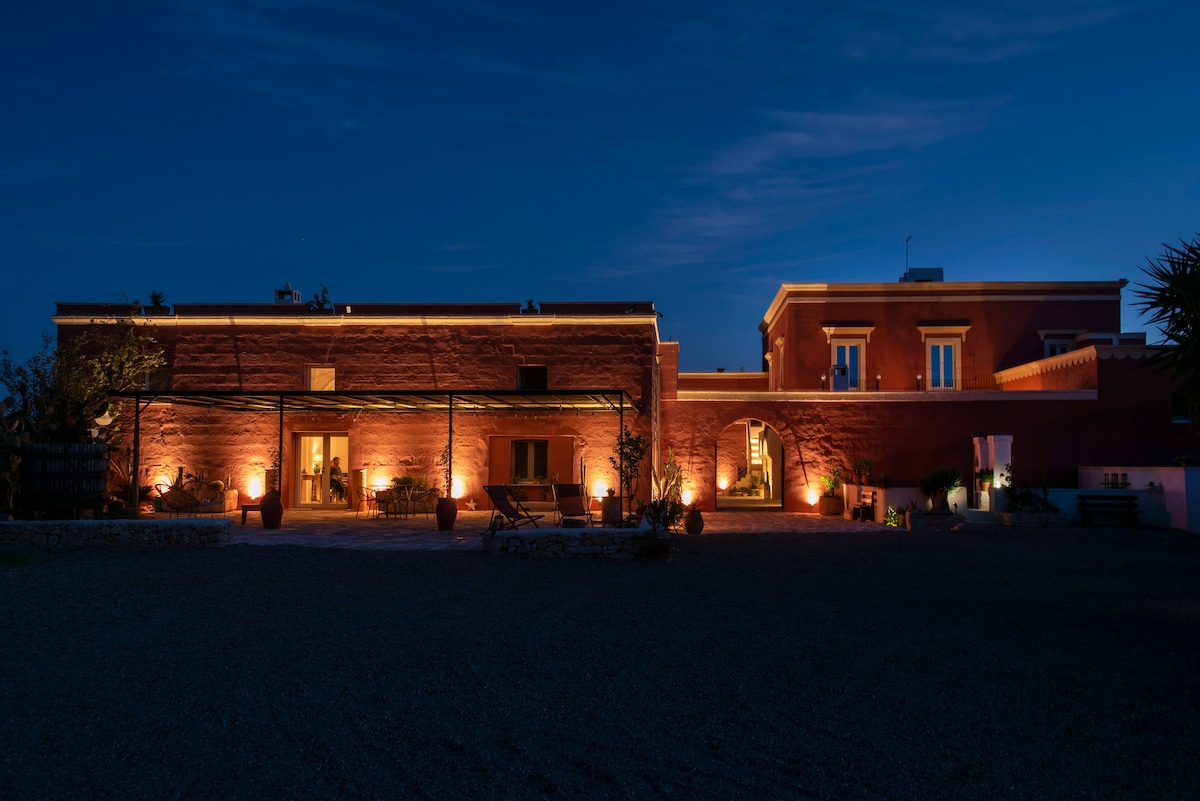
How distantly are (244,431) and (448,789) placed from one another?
47.6 ft

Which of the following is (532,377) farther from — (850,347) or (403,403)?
(850,347)

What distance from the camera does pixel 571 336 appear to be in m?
16.1

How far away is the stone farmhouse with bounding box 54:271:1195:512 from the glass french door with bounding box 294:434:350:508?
4 cm

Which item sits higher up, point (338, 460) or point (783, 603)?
point (338, 460)

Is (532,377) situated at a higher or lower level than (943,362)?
lower

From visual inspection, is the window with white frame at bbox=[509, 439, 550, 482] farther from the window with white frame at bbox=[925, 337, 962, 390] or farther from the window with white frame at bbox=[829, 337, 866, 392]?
the window with white frame at bbox=[925, 337, 962, 390]

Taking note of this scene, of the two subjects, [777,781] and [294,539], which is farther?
[294,539]

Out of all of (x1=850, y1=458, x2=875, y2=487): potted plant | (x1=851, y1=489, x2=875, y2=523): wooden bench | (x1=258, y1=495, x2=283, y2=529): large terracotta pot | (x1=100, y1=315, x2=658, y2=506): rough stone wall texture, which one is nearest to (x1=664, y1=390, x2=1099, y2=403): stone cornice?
(x1=850, y1=458, x2=875, y2=487): potted plant

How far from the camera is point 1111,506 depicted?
1451cm

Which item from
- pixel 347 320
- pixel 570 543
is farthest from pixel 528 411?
pixel 570 543

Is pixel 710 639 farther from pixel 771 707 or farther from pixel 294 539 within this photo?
pixel 294 539

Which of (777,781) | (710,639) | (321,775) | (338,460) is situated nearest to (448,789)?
(321,775)

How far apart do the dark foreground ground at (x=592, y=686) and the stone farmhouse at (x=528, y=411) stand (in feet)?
24.8

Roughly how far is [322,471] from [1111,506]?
16095 millimetres
